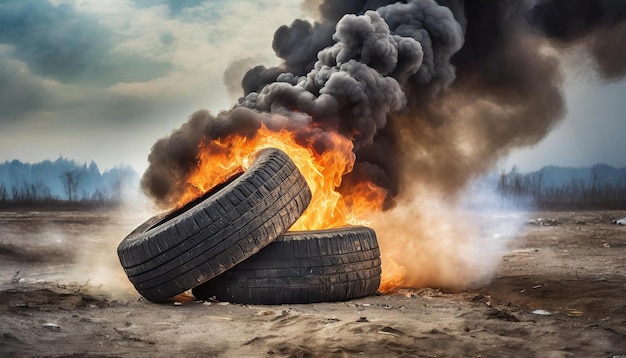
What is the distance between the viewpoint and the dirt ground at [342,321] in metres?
6.21

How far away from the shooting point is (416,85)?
514 inches

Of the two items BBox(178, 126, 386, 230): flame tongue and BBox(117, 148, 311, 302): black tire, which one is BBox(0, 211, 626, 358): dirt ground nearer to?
BBox(117, 148, 311, 302): black tire

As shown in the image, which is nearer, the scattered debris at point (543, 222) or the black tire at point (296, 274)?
the black tire at point (296, 274)

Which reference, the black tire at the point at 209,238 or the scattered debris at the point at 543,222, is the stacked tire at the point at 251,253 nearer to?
the black tire at the point at 209,238

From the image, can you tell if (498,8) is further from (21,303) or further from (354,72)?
(21,303)

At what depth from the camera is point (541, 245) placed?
1669 cm

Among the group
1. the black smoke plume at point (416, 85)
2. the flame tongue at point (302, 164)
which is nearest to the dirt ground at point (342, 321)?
the flame tongue at point (302, 164)

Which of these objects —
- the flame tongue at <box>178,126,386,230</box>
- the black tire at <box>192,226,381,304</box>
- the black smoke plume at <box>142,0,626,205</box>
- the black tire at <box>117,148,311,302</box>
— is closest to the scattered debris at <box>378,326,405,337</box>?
the black tire at <box>192,226,381,304</box>

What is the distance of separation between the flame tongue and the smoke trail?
0.46 ft

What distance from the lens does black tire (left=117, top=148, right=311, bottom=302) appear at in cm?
843

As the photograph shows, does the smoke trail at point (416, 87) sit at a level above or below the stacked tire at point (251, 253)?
above

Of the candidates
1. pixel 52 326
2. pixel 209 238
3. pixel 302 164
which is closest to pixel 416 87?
pixel 302 164

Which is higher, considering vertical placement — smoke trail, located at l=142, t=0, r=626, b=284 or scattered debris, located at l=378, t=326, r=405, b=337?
smoke trail, located at l=142, t=0, r=626, b=284

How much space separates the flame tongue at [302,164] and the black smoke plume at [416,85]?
13 cm
